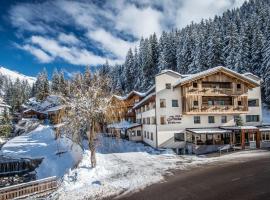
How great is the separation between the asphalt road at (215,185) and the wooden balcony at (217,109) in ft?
42.7

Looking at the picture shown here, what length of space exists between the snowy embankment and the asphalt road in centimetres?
1347

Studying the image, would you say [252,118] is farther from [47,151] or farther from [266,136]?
[47,151]

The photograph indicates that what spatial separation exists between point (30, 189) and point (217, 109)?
28.5m

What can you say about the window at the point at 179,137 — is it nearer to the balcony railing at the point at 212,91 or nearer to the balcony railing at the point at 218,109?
the balcony railing at the point at 218,109

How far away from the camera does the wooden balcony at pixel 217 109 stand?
1416 inches

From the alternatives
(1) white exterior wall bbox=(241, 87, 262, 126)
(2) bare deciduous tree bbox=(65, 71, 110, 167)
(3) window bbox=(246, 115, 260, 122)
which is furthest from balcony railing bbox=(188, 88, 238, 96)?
(2) bare deciduous tree bbox=(65, 71, 110, 167)

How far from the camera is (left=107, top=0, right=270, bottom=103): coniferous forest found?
55.7 m

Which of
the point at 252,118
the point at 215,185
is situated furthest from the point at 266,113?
the point at 215,185

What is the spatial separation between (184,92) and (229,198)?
899 inches

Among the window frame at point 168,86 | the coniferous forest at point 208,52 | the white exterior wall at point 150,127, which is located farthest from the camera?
the coniferous forest at point 208,52

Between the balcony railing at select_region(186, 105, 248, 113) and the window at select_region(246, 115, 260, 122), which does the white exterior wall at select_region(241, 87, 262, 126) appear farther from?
the balcony railing at select_region(186, 105, 248, 113)

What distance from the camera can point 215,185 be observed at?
58.4ft

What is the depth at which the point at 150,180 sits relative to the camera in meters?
20.2

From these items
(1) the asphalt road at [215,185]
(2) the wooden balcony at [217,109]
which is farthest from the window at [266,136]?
(1) the asphalt road at [215,185]
